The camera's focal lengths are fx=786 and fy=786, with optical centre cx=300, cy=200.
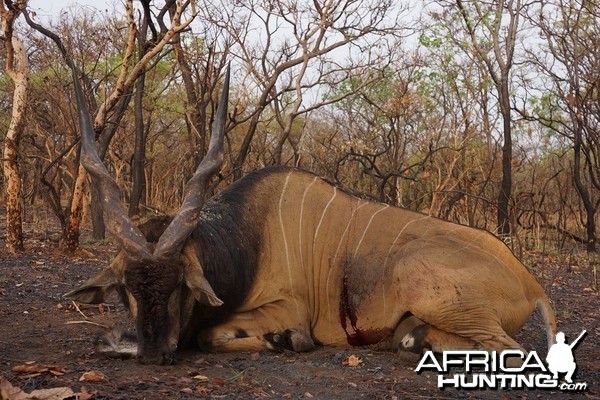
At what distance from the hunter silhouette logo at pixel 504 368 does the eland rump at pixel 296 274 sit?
0.08m

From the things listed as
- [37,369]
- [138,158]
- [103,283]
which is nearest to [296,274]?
[103,283]

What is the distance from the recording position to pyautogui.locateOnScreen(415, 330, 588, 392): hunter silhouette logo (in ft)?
12.7

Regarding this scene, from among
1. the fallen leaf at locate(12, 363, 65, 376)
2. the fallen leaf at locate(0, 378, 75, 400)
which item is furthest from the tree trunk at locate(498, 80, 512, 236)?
the fallen leaf at locate(0, 378, 75, 400)

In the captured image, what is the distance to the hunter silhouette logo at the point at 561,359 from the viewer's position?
13.4 feet

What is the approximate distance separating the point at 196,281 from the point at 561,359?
1995 mm

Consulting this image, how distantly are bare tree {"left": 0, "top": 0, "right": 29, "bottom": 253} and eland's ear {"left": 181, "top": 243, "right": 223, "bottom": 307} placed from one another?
5201 millimetres

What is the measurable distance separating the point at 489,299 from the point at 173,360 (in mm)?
1760

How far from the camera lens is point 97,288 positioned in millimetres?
4035

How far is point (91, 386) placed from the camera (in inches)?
127

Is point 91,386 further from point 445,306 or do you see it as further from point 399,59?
point 399,59

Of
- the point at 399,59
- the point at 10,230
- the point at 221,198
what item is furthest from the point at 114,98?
the point at 399,59

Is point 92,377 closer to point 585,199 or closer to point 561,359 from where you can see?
point 561,359

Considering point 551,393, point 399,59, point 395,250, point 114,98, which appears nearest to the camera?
point 551,393

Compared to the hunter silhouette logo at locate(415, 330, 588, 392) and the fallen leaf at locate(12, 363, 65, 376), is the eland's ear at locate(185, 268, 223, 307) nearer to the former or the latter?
the fallen leaf at locate(12, 363, 65, 376)
